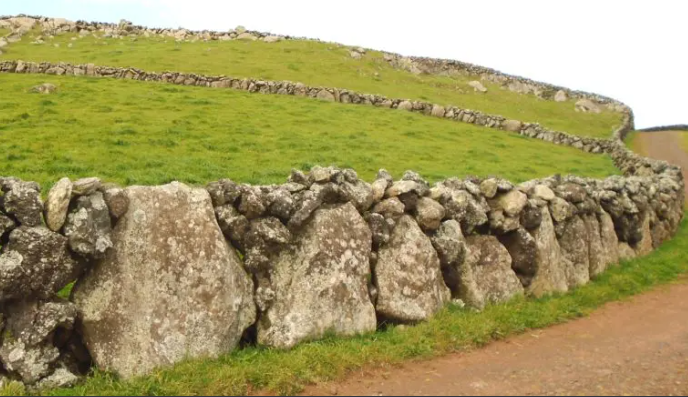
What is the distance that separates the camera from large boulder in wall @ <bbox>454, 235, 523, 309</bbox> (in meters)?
10.7

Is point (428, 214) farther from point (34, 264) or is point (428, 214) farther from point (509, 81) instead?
point (509, 81)

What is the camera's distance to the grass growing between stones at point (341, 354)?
717 centimetres

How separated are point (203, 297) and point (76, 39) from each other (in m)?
45.2

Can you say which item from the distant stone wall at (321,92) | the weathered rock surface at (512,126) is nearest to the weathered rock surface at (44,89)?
the distant stone wall at (321,92)

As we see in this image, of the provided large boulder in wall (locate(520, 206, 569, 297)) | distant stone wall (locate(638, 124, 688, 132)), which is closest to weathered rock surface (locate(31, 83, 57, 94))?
large boulder in wall (locate(520, 206, 569, 297))

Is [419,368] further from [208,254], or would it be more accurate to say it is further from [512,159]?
[512,159]

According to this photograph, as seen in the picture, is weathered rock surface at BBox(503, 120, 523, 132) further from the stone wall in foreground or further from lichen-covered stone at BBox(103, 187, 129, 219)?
lichen-covered stone at BBox(103, 187, 129, 219)

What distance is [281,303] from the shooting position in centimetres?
870

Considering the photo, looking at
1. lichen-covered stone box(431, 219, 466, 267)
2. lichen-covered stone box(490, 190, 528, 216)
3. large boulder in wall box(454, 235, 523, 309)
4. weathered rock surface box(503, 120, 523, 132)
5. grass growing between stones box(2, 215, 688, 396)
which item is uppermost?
weathered rock surface box(503, 120, 523, 132)

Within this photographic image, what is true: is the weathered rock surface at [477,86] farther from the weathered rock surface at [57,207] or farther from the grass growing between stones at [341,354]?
the weathered rock surface at [57,207]

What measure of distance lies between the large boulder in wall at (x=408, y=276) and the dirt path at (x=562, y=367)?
1.20 metres

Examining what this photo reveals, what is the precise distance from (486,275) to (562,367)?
2.80 metres

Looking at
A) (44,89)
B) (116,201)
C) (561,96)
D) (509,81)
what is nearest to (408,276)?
(116,201)

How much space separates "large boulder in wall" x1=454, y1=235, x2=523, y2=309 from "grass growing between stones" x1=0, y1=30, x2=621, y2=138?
94.6 feet
